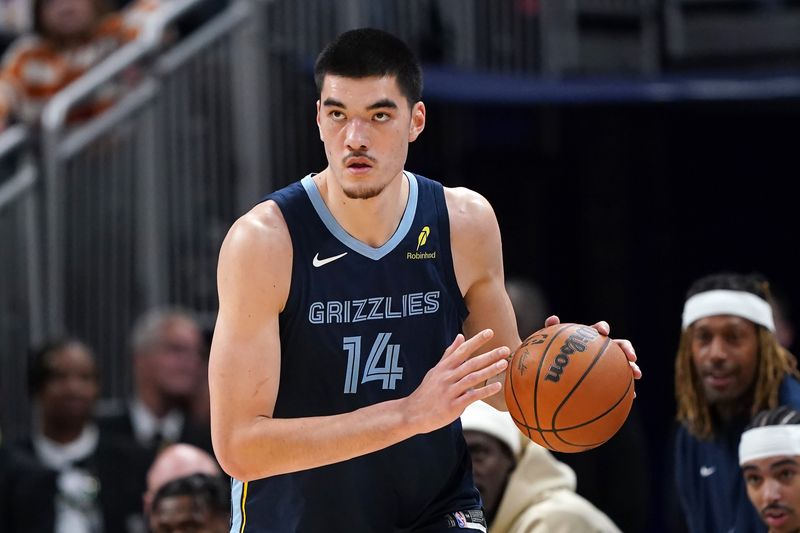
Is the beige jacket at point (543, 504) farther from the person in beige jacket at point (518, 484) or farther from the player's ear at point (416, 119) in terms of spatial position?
the player's ear at point (416, 119)

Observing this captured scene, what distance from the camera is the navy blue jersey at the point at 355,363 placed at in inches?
199

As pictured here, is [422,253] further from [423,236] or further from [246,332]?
[246,332]

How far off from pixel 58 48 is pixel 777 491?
631 cm

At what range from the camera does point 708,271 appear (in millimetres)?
11000

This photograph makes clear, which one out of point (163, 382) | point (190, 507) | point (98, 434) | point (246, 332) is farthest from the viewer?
point (163, 382)

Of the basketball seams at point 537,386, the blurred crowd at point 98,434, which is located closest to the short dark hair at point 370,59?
the basketball seams at point 537,386

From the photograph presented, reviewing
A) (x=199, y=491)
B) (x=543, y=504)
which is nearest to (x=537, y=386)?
(x=543, y=504)

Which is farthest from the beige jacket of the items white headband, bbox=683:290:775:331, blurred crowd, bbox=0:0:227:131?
blurred crowd, bbox=0:0:227:131

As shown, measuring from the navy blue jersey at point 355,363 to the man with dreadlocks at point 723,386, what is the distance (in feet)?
5.97

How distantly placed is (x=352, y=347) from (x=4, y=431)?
5363 millimetres

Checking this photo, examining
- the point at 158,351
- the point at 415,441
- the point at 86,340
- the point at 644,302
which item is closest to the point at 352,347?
the point at 415,441

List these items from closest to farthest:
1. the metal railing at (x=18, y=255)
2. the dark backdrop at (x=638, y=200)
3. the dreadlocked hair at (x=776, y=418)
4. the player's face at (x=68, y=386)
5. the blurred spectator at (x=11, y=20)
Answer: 1. the dreadlocked hair at (x=776, y=418)
2. the player's face at (x=68, y=386)
3. the metal railing at (x=18, y=255)
4. the dark backdrop at (x=638, y=200)
5. the blurred spectator at (x=11, y=20)

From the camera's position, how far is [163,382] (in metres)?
9.26

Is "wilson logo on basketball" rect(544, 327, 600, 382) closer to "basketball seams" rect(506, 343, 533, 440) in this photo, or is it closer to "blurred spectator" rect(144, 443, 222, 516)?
"basketball seams" rect(506, 343, 533, 440)
